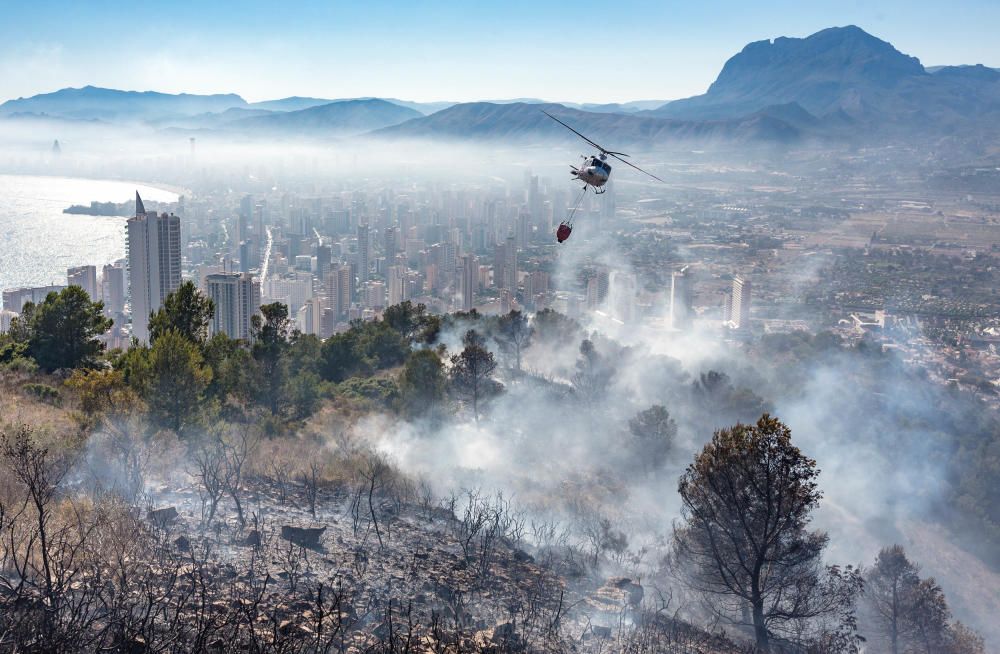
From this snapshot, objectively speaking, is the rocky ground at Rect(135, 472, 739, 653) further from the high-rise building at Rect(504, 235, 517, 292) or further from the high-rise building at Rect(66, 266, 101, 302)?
the high-rise building at Rect(504, 235, 517, 292)

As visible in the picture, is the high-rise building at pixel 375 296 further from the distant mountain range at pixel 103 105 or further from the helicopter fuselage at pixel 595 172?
the distant mountain range at pixel 103 105

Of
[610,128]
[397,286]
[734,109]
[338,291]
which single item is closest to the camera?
[338,291]

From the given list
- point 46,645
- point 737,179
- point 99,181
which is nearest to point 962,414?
point 46,645

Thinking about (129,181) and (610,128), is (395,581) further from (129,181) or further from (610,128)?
(129,181)

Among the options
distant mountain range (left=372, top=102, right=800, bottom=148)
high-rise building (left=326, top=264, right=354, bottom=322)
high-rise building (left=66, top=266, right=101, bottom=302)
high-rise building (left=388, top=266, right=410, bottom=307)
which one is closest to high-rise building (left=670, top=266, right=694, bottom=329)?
high-rise building (left=388, top=266, right=410, bottom=307)

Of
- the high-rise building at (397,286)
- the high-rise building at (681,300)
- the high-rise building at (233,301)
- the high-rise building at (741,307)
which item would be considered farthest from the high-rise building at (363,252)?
the high-rise building at (741,307)

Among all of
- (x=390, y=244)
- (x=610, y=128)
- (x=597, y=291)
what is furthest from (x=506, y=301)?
(x=610, y=128)
